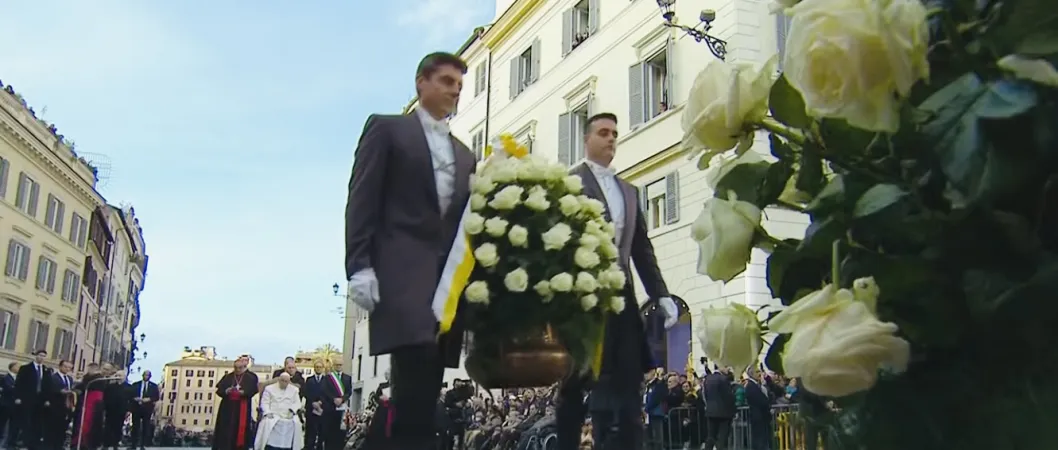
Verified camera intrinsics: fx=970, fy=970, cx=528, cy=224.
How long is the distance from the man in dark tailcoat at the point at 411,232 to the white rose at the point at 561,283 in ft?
1.29

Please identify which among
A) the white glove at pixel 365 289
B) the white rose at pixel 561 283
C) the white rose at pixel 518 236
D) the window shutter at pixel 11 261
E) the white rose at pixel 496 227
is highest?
the window shutter at pixel 11 261

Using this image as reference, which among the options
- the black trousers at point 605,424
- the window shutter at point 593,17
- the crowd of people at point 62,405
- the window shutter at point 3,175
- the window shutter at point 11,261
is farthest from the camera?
the window shutter at point 11,261

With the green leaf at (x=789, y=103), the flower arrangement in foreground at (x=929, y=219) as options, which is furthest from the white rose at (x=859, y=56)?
the green leaf at (x=789, y=103)

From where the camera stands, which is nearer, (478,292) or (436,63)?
(478,292)

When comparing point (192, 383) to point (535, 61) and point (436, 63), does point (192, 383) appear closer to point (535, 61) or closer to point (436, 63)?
point (535, 61)

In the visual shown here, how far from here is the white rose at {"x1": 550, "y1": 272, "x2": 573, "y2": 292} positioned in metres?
3.43

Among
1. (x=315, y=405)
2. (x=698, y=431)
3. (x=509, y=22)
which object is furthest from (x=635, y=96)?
(x=315, y=405)

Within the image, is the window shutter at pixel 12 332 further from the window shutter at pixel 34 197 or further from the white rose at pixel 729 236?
the white rose at pixel 729 236

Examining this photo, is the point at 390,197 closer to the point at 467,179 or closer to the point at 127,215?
the point at 467,179

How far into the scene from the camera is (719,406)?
13.3 meters

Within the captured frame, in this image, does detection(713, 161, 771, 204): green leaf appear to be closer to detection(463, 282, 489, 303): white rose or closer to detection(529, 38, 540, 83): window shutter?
detection(463, 282, 489, 303): white rose

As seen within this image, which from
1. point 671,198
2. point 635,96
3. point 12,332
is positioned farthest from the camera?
point 12,332

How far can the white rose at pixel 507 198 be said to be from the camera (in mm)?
3596

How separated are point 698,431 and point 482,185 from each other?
39.4 ft
